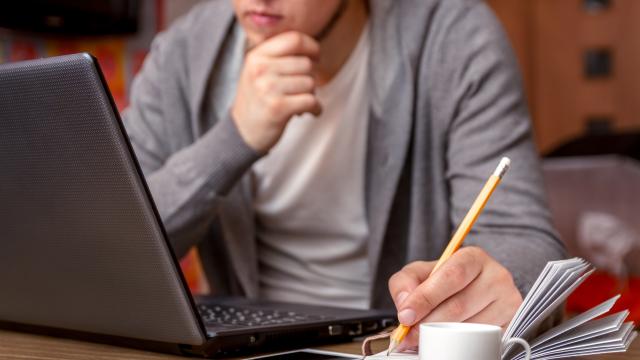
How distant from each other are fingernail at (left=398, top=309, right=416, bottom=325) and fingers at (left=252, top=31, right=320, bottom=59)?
1.57 feet

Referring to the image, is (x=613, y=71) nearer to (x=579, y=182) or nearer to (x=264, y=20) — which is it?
(x=579, y=182)

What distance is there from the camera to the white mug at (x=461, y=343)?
0.57 m

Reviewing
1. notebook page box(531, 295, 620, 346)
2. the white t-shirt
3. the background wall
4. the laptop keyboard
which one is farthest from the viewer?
the background wall

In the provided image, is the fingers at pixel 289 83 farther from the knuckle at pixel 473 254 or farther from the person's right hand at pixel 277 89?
the knuckle at pixel 473 254

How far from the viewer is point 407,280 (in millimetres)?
Result: 708

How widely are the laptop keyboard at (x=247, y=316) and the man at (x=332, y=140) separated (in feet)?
0.70

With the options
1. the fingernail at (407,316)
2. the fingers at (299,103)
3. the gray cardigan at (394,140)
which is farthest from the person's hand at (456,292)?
the fingers at (299,103)

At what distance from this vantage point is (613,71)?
4.00 meters

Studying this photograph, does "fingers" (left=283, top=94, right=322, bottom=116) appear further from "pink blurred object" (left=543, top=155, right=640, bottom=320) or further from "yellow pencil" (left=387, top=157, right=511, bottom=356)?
"pink blurred object" (left=543, top=155, right=640, bottom=320)

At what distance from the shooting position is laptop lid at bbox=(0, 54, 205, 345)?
0.65 metres

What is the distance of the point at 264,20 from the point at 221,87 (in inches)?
9.8

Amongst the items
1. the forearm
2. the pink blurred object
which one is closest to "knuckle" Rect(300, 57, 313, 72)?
the forearm

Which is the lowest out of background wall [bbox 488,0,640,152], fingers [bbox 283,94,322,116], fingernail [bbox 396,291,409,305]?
background wall [bbox 488,0,640,152]

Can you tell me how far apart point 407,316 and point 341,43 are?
2.39ft
